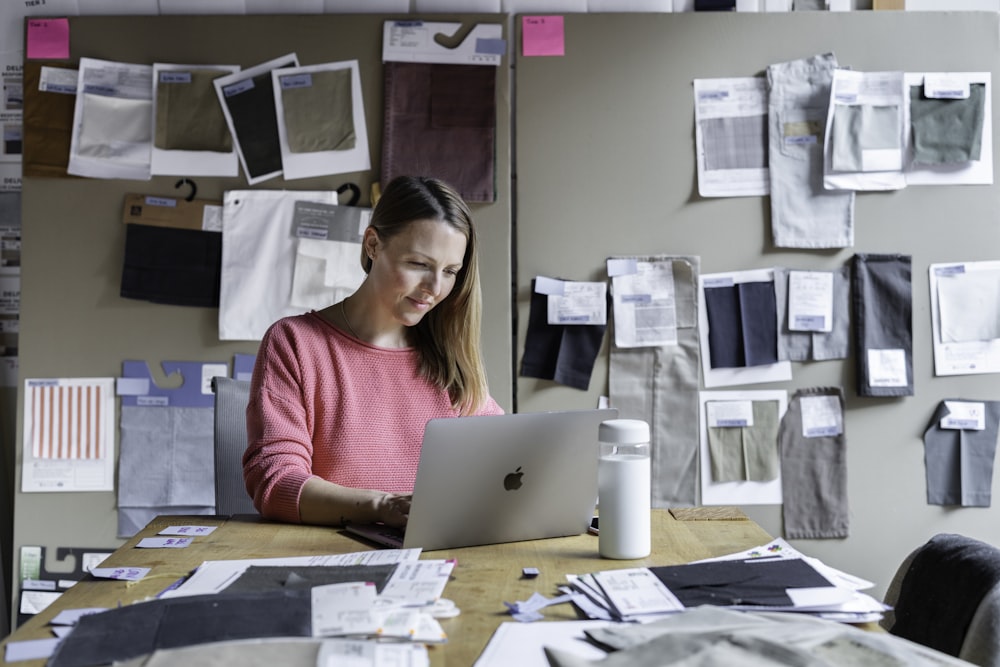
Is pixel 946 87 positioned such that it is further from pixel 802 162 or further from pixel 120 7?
pixel 120 7

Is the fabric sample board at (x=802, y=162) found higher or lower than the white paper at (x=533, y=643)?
higher

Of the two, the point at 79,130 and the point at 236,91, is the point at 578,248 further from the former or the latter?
the point at 79,130

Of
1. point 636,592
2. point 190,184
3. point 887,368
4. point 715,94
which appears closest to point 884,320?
point 887,368

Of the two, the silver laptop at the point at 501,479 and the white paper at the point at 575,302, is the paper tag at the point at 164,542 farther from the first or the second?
the white paper at the point at 575,302

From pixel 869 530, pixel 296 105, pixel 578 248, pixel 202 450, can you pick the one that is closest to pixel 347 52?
pixel 296 105

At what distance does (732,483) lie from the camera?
2785 mm

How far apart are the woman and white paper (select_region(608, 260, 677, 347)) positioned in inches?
34.2

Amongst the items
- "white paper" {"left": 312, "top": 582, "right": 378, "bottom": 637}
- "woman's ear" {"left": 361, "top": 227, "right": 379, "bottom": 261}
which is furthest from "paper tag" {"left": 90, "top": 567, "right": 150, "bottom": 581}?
"woman's ear" {"left": 361, "top": 227, "right": 379, "bottom": 261}

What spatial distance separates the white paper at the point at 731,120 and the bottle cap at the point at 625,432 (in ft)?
→ 5.40

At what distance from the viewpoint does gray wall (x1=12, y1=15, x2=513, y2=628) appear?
9.01 feet

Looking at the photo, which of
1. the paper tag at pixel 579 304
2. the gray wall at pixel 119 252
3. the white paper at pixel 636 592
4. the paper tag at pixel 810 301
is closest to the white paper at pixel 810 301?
the paper tag at pixel 810 301

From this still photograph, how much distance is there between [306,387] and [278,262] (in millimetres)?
1117

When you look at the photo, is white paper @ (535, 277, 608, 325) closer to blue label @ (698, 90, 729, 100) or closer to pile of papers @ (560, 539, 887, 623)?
blue label @ (698, 90, 729, 100)

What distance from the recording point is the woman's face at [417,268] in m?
1.84
